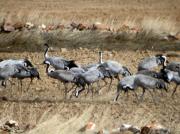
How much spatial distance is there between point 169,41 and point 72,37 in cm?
308

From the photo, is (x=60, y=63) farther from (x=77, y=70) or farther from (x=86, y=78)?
(x=86, y=78)

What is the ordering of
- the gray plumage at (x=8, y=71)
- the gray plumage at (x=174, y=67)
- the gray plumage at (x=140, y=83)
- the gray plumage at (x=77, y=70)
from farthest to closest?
the gray plumage at (x=174, y=67) → the gray plumage at (x=8, y=71) → the gray plumage at (x=77, y=70) → the gray plumage at (x=140, y=83)

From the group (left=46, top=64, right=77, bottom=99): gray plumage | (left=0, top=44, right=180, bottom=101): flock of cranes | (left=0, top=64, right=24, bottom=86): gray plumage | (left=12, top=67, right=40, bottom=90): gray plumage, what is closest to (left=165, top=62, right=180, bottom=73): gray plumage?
(left=0, top=44, right=180, bottom=101): flock of cranes

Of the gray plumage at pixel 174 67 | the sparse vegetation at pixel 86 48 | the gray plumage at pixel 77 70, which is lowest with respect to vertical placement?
the sparse vegetation at pixel 86 48

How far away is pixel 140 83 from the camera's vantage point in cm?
1534

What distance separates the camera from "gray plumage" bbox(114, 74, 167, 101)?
15.3m

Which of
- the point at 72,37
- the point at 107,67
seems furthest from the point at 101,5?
the point at 107,67

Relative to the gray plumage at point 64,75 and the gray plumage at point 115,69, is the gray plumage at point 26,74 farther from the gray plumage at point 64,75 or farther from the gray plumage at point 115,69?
the gray plumage at point 115,69

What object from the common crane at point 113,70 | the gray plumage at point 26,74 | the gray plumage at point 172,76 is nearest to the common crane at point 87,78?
the common crane at point 113,70

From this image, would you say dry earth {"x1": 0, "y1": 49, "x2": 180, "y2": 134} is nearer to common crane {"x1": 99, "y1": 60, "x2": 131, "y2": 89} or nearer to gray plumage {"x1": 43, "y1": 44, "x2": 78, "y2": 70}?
common crane {"x1": 99, "y1": 60, "x2": 131, "y2": 89}

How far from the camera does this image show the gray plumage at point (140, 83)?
50.2 feet

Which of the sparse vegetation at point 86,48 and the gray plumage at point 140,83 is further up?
the gray plumage at point 140,83

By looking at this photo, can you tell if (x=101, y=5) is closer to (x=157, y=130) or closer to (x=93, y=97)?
(x=93, y=97)

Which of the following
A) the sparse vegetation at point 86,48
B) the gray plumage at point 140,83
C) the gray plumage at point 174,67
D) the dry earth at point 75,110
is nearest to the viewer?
the dry earth at point 75,110
